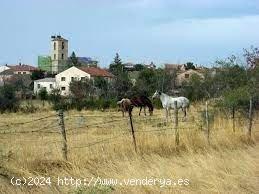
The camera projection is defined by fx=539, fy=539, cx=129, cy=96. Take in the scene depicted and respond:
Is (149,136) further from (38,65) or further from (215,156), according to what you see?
(38,65)

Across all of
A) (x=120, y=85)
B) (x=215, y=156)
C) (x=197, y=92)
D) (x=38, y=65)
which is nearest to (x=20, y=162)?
(x=215, y=156)

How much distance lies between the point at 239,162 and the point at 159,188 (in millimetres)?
3210

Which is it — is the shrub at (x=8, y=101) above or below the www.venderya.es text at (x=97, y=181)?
above

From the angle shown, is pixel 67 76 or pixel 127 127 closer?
pixel 127 127

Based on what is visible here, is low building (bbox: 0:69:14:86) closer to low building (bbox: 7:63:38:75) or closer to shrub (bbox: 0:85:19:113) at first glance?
low building (bbox: 7:63:38:75)

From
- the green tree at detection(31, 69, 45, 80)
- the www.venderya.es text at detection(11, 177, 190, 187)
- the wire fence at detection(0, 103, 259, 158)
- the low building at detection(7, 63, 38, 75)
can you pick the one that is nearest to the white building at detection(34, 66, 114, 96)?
the green tree at detection(31, 69, 45, 80)

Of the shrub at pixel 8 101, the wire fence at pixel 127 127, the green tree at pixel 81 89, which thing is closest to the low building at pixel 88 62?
the green tree at pixel 81 89

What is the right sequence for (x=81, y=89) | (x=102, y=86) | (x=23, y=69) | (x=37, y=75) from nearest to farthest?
(x=81, y=89)
(x=102, y=86)
(x=37, y=75)
(x=23, y=69)

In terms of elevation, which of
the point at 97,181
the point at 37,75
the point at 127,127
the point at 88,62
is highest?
the point at 88,62

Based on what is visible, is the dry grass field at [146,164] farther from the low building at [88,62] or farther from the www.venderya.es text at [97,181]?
the low building at [88,62]

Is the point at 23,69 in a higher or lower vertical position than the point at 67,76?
higher

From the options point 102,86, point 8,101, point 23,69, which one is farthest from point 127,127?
point 23,69

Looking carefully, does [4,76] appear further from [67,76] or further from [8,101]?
[8,101]

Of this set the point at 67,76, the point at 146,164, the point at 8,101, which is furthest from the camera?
the point at 67,76
